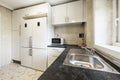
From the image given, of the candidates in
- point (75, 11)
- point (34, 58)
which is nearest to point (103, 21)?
point (75, 11)

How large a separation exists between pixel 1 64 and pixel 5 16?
1901 mm

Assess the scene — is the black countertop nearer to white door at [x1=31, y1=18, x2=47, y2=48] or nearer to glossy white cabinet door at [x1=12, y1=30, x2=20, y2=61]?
white door at [x1=31, y1=18, x2=47, y2=48]

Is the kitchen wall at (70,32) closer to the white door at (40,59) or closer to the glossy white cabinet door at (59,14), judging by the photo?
the glossy white cabinet door at (59,14)

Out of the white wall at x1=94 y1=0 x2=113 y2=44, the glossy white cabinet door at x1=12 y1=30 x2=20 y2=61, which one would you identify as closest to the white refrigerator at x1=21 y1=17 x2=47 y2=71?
the glossy white cabinet door at x1=12 y1=30 x2=20 y2=61

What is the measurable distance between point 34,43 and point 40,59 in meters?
0.59

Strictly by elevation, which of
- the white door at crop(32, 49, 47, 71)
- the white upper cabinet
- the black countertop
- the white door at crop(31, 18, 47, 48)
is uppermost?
the white upper cabinet

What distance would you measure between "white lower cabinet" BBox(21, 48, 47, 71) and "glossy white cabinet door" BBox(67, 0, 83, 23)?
143 centimetres

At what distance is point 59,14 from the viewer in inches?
101

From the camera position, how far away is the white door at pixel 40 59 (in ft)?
7.82

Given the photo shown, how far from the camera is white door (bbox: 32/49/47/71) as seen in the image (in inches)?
93.9

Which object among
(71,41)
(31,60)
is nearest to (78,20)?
(71,41)

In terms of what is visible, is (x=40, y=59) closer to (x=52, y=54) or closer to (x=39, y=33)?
(x=52, y=54)

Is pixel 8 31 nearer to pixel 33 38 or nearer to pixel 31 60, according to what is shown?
pixel 33 38

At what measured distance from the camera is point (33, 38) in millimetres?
2541
